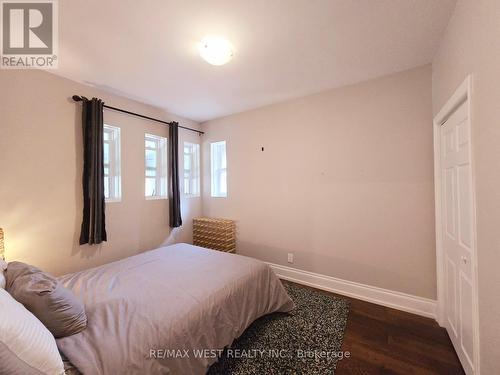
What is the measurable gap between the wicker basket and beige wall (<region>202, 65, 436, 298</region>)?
0.52ft

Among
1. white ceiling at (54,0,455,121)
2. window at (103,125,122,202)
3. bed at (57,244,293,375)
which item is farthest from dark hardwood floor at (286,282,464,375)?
window at (103,125,122,202)

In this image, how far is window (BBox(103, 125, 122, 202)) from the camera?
2.79 metres

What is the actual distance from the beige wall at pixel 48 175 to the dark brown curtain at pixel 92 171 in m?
0.10

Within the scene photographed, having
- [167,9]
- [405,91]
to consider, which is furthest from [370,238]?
[167,9]

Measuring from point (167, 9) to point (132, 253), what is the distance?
9.40 ft

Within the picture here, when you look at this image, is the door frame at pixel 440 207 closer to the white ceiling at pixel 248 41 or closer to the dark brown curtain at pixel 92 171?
the white ceiling at pixel 248 41

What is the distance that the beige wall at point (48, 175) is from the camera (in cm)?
196

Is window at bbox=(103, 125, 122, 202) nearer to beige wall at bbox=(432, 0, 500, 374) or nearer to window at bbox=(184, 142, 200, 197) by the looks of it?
window at bbox=(184, 142, 200, 197)

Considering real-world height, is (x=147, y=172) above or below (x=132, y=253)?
above

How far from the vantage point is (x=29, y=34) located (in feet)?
5.38

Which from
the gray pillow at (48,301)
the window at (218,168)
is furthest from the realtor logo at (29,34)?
the window at (218,168)

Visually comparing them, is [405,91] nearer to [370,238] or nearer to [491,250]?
[370,238]

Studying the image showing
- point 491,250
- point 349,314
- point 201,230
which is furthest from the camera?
point 201,230

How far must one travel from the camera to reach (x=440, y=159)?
1894mm
